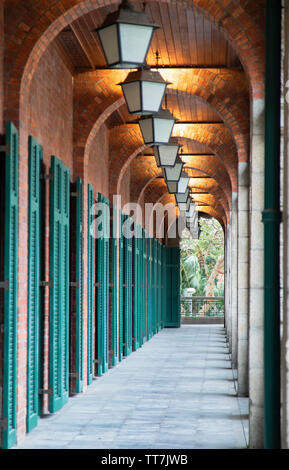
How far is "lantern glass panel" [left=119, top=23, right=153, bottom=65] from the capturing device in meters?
5.40

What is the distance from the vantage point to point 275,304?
3.88 m

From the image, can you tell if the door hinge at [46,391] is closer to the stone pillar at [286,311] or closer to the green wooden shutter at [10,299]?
the green wooden shutter at [10,299]

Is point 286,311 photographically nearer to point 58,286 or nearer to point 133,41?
point 133,41

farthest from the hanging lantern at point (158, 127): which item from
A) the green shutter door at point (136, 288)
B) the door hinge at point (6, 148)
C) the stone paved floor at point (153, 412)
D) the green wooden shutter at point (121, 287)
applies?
the green shutter door at point (136, 288)

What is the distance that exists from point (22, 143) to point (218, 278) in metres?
41.4

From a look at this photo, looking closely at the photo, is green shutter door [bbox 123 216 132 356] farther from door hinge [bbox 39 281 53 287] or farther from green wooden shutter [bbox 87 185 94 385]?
door hinge [bbox 39 281 53 287]

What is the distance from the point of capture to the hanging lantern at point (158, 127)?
783 cm

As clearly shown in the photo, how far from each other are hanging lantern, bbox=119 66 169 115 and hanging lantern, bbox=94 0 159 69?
3.43 ft

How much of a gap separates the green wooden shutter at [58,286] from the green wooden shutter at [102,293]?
2661 mm

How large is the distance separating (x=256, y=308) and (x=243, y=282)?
130 inches

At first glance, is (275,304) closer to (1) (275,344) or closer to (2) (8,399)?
(1) (275,344)

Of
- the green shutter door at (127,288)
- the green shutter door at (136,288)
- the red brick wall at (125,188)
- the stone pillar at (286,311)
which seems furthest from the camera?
the green shutter door at (136,288)

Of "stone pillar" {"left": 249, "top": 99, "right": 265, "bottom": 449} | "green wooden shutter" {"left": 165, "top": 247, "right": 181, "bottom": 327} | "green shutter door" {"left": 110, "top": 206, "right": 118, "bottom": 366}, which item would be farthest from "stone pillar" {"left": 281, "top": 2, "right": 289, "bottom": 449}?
"green wooden shutter" {"left": 165, "top": 247, "right": 181, "bottom": 327}

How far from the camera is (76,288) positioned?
9.41 m
